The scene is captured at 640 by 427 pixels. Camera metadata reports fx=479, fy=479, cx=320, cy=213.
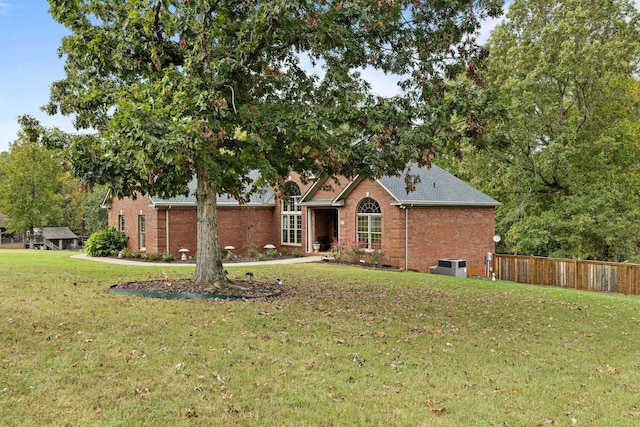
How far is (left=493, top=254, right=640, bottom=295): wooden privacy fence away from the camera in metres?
19.8

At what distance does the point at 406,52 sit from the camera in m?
10.9

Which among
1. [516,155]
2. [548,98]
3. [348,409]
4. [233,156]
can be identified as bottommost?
[348,409]

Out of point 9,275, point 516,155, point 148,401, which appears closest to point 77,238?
point 9,275

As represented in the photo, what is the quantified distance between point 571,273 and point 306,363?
62.7 ft

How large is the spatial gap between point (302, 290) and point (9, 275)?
8.89 meters

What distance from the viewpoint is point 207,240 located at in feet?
39.4

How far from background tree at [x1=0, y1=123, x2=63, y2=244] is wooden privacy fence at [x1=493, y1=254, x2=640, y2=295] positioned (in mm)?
38758

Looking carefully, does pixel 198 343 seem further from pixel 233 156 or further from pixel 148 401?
pixel 233 156

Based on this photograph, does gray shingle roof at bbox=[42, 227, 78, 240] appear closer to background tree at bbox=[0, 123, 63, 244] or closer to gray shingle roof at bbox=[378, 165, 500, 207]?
background tree at bbox=[0, 123, 63, 244]

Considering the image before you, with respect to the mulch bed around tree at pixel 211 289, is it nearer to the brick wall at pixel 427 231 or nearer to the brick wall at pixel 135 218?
the brick wall at pixel 427 231

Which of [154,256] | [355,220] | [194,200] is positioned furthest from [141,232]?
[355,220]

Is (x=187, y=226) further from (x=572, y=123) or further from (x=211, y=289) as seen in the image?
(x=572, y=123)

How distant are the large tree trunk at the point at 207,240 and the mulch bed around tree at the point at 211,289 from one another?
27 cm

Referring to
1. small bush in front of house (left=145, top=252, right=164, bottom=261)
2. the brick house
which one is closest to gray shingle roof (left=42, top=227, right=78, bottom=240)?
the brick house
